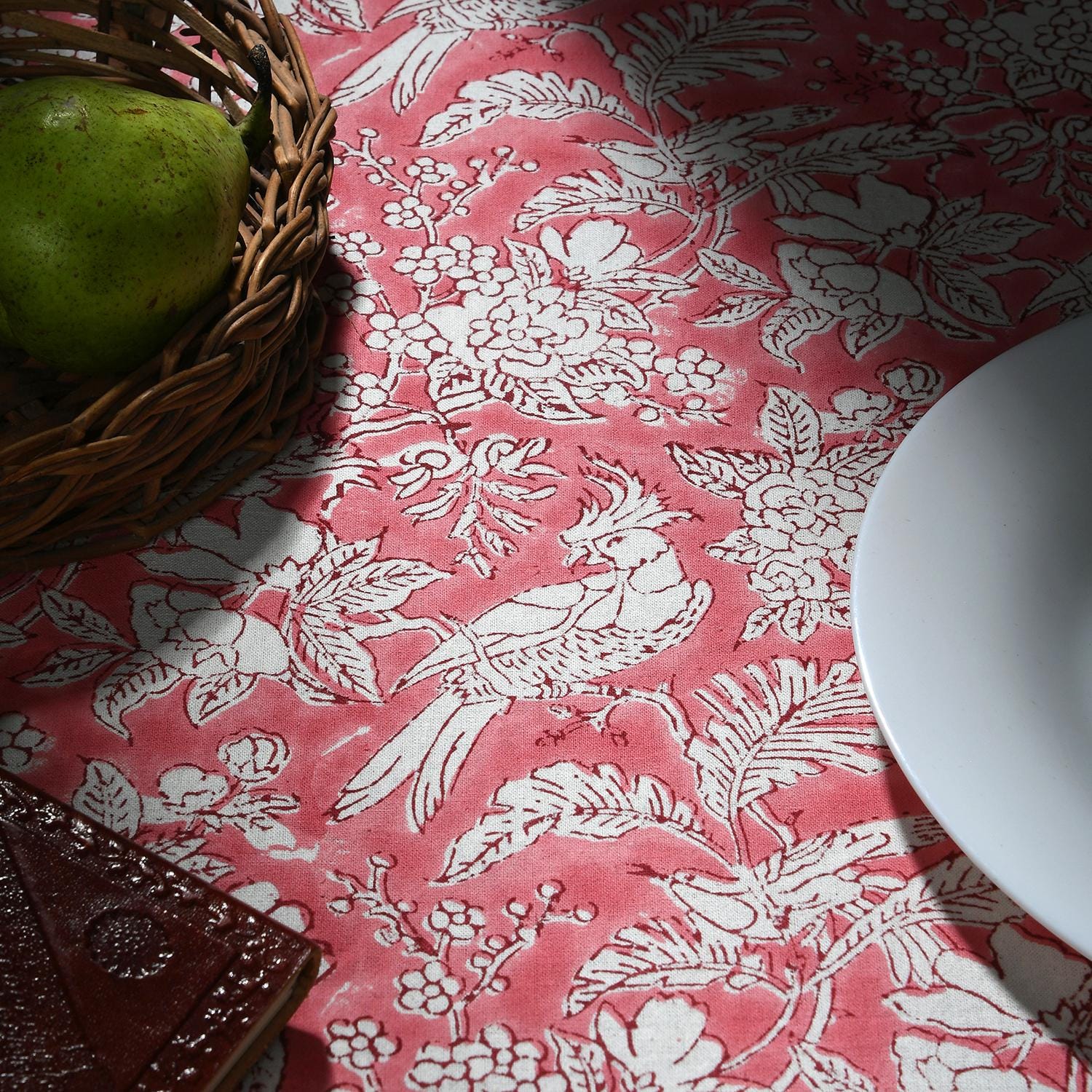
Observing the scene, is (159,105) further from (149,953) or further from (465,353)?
(149,953)

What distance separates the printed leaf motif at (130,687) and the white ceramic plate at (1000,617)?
0.30 metres

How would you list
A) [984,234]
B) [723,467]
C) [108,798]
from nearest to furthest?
[108,798] → [723,467] → [984,234]

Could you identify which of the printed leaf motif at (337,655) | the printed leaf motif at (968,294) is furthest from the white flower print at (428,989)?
the printed leaf motif at (968,294)

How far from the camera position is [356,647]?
1.72ft

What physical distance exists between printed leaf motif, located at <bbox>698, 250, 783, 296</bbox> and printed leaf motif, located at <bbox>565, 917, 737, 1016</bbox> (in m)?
0.38

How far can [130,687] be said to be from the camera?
20.0 inches

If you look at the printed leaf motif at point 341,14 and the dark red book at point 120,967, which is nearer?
the dark red book at point 120,967

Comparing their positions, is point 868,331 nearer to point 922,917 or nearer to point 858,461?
point 858,461

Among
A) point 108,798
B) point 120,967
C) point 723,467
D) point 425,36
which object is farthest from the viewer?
point 425,36

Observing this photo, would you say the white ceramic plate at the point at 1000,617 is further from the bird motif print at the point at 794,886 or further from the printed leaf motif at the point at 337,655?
the printed leaf motif at the point at 337,655

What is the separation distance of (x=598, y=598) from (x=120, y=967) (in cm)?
26

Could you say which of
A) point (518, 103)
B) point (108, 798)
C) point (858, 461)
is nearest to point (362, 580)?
point (108, 798)

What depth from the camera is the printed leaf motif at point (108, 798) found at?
47 cm

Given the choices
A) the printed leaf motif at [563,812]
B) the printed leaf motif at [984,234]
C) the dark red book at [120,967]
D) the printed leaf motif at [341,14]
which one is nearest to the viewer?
the dark red book at [120,967]
